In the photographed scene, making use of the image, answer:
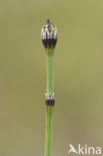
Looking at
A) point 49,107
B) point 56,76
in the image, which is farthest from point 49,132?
point 56,76

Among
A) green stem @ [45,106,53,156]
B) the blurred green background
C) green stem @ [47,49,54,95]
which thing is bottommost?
green stem @ [45,106,53,156]

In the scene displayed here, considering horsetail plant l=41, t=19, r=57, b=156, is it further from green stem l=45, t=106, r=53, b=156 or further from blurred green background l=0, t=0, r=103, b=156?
blurred green background l=0, t=0, r=103, b=156

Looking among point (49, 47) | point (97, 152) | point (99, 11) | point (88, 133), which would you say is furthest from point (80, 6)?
point (49, 47)

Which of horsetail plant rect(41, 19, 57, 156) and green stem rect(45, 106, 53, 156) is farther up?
horsetail plant rect(41, 19, 57, 156)

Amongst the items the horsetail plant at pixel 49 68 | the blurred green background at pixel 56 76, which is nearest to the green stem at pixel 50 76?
the horsetail plant at pixel 49 68

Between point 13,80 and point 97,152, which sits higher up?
point 13,80

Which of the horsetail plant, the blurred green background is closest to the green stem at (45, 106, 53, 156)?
the horsetail plant

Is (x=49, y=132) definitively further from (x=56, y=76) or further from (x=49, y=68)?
(x=56, y=76)

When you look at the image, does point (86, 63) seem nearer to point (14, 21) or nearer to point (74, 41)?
point (74, 41)
